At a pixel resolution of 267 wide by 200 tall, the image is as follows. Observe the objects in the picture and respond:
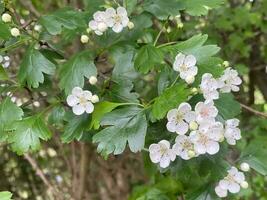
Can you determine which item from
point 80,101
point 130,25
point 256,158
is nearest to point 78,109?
point 80,101

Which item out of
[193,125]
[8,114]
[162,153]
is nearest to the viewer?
[193,125]

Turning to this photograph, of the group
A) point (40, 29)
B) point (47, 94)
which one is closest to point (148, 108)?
point (40, 29)

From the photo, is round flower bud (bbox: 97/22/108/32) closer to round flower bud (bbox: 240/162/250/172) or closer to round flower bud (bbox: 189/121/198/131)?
round flower bud (bbox: 189/121/198/131)

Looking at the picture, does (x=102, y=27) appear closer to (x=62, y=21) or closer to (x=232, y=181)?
(x=62, y=21)

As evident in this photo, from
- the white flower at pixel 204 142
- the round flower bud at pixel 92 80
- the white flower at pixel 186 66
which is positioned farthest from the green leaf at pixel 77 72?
the white flower at pixel 204 142

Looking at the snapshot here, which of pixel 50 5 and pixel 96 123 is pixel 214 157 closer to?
pixel 96 123

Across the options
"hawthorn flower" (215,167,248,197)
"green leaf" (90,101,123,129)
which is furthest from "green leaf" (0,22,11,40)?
"hawthorn flower" (215,167,248,197)

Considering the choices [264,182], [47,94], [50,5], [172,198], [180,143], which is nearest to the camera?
[180,143]
